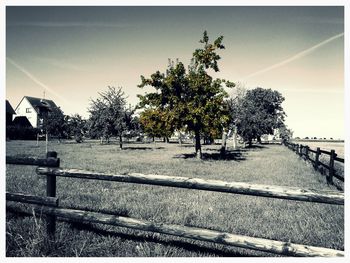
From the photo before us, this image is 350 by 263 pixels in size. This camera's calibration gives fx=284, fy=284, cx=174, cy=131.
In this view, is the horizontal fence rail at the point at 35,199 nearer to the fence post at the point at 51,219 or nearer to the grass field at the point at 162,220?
the fence post at the point at 51,219

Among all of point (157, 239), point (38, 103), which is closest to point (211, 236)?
point (157, 239)

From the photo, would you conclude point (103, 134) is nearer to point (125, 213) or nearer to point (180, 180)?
point (125, 213)

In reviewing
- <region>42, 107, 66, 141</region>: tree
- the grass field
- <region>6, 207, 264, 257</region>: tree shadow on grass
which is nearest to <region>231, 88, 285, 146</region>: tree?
the grass field

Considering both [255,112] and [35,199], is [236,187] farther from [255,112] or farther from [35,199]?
[255,112]

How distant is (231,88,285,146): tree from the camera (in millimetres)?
43469

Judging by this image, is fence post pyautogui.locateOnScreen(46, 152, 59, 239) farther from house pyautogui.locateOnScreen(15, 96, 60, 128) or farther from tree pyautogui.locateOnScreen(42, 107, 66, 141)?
house pyautogui.locateOnScreen(15, 96, 60, 128)

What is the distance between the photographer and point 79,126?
60156 mm

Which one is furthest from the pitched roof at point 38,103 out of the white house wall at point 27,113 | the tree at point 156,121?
the tree at point 156,121

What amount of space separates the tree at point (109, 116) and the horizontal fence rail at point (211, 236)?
34.7 metres

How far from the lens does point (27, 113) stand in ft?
254

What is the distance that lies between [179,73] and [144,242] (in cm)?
1807

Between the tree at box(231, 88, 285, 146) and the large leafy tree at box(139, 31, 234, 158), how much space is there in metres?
8.49

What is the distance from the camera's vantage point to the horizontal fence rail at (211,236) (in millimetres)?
3477
